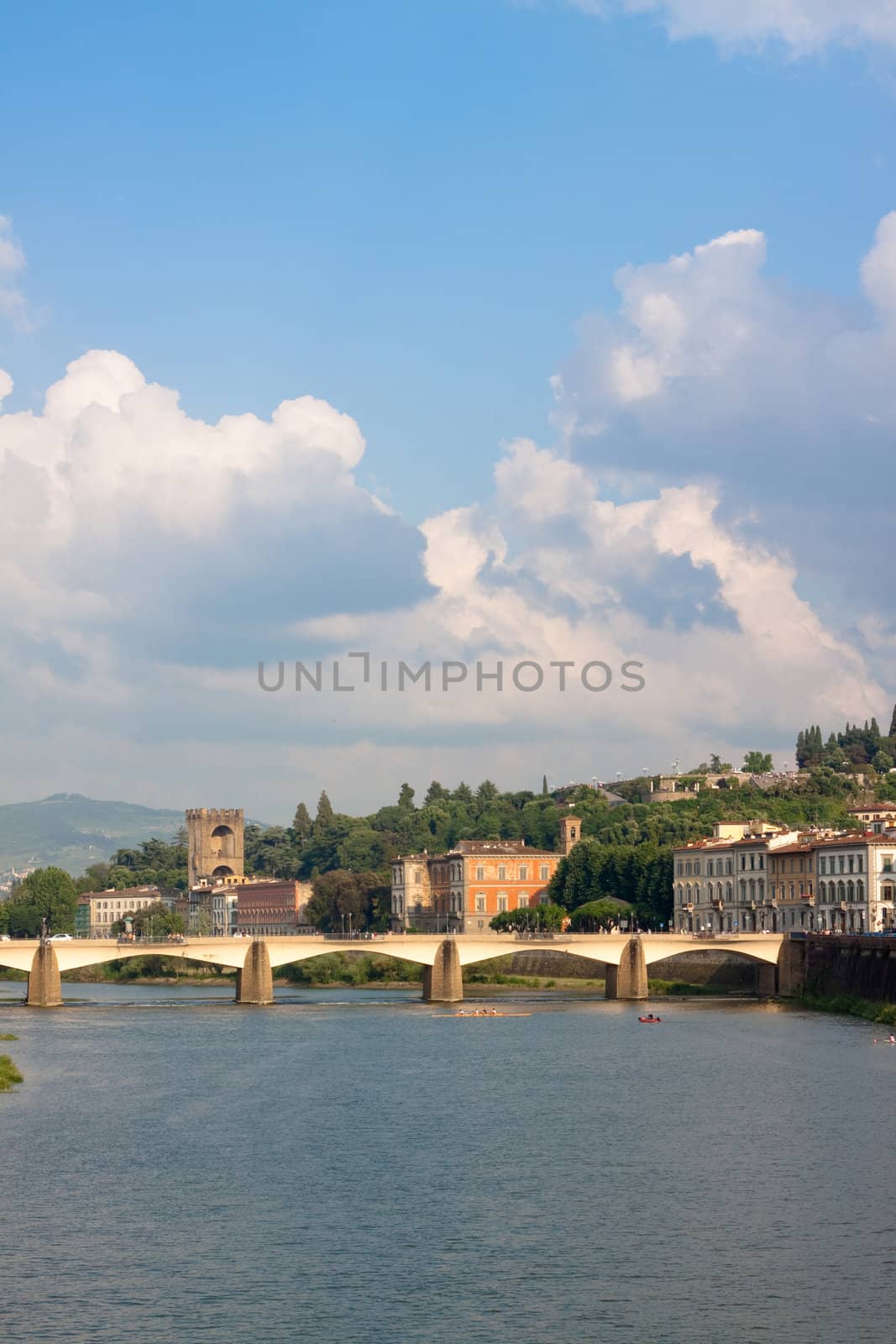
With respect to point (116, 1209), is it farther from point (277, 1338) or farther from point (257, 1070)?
point (257, 1070)

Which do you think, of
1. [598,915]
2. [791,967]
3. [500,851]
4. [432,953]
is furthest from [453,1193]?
[500,851]

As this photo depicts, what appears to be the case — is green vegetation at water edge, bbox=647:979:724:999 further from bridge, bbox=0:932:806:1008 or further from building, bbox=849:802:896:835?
building, bbox=849:802:896:835

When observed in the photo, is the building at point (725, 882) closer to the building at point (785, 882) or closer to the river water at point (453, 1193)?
the building at point (785, 882)

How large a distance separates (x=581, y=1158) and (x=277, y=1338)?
58.2 feet

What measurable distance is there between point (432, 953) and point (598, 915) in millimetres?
39076

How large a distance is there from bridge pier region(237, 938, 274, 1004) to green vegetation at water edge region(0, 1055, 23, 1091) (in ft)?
112

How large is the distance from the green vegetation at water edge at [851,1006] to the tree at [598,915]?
38.9 m

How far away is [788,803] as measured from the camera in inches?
6437

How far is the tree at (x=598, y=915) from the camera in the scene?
468ft

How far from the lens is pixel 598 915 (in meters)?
142

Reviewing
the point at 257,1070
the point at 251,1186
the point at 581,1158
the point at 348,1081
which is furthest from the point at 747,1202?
the point at 257,1070

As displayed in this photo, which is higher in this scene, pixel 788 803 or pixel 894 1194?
pixel 788 803


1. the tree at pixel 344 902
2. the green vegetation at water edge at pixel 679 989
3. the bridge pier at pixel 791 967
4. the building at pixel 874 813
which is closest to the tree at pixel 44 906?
the tree at pixel 344 902

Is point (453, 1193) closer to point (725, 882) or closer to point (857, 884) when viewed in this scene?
point (857, 884)
